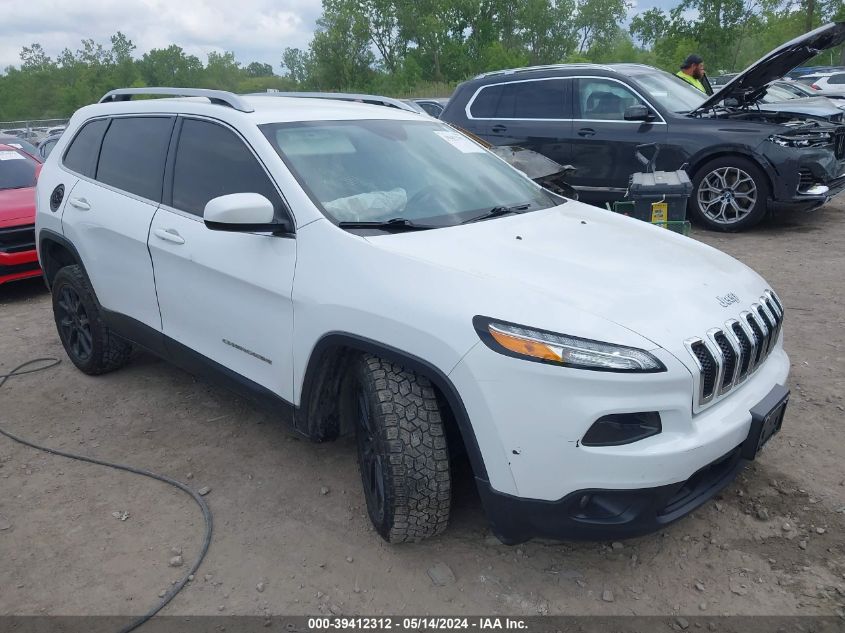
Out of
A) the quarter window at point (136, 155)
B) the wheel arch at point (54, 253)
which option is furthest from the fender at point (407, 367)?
the wheel arch at point (54, 253)

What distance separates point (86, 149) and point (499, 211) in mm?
2765

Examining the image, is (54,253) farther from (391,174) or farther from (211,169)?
(391,174)

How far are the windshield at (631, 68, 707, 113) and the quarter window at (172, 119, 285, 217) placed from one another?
5.91 meters

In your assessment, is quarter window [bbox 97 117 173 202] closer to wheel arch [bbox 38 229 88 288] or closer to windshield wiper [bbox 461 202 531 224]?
wheel arch [bbox 38 229 88 288]

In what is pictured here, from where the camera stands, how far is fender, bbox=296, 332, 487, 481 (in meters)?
2.36

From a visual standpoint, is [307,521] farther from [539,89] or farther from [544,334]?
[539,89]

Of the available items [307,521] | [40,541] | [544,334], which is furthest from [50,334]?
[544,334]

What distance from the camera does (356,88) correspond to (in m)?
60.8

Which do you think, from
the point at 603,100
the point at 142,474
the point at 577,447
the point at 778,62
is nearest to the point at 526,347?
the point at 577,447

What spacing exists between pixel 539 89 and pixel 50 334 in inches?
234

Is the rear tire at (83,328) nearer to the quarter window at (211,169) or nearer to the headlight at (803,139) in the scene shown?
the quarter window at (211,169)

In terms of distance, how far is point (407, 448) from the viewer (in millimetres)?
2543

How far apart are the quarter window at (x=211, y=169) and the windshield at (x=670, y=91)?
5913mm

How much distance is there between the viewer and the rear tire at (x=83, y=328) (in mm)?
4371
